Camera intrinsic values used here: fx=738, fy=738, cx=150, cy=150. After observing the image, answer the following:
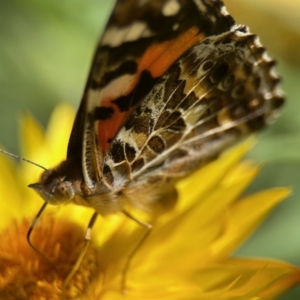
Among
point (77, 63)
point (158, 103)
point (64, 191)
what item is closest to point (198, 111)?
point (158, 103)

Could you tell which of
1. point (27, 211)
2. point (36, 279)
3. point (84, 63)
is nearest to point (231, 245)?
point (36, 279)

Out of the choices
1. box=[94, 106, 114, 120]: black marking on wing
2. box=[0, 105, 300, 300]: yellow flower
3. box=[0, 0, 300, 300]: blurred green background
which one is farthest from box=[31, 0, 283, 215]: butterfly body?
box=[0, 0, 300, 300]: blurred green background

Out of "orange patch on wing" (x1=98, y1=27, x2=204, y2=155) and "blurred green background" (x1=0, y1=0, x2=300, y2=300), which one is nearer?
"orange patch on wing" (x1=98, y1=27, x2=204, y2=155)

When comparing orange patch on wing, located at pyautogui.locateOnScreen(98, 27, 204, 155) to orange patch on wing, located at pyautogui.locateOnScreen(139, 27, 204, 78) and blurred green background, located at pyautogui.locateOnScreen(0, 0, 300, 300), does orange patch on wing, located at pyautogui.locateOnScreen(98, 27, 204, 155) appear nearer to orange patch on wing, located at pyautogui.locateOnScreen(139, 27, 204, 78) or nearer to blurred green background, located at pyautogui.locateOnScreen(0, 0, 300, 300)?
orange patch on wing, located at pyautogui.locateOnScreen(139, 27, 204, 78)

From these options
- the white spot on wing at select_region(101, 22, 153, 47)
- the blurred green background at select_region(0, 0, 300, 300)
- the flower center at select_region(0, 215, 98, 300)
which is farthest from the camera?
the blurred green background at select_region(0, 0, 300, 300)

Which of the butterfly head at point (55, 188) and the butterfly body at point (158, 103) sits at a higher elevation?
the butterfly body at point (158, 103)

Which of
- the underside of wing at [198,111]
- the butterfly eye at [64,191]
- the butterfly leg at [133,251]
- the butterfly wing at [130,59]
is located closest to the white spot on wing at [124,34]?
the butterfly wing at [130,59]

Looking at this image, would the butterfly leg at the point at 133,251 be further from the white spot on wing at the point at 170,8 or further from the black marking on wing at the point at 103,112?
the white spot on wing at the point at 170,8
